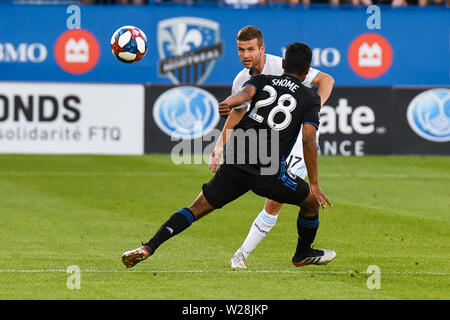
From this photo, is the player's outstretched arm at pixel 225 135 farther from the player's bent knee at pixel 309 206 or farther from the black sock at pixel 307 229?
the black sock at pixel 307 229

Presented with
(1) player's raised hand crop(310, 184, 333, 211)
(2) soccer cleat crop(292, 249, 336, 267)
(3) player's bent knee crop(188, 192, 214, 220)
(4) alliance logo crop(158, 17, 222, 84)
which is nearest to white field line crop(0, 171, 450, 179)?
(4) alliance logo crop(158, 17, 222, 84)

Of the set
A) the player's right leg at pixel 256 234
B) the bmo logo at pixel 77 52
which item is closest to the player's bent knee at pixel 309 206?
the player's right leg at pixel 256 234

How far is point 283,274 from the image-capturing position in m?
8.63

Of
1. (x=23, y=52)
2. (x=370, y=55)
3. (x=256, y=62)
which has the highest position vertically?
(x=256, y=62)

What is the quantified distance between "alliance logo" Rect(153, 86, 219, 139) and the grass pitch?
959mm

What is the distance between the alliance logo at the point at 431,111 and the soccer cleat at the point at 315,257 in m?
11.8

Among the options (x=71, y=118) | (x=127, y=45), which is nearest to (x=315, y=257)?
(x=127, y=45)

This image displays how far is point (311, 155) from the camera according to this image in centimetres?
819

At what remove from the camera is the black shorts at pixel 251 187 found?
838 cm

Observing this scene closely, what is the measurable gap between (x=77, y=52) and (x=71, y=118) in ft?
6.57

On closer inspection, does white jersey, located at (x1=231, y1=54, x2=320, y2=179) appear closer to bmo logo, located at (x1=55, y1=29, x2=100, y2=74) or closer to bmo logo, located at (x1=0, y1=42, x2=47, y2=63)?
bmo logo, located at (x1=55, y1=29, x2=100, y2=74)

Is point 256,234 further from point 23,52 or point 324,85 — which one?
point 23,52

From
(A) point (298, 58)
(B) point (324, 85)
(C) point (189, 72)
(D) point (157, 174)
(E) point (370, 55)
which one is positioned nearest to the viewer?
(A) point (298, 58)

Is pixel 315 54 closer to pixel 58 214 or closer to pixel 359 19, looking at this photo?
pixel 359 19
